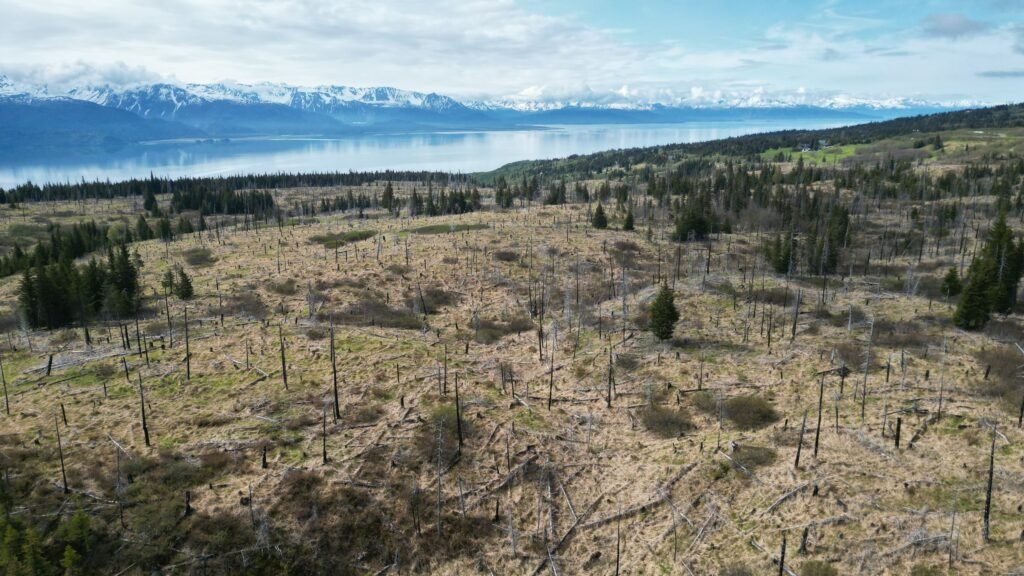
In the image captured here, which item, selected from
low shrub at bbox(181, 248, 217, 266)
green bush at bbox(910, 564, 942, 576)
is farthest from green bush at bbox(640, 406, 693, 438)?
low shrub at bbox(181, 248, 217, 266)

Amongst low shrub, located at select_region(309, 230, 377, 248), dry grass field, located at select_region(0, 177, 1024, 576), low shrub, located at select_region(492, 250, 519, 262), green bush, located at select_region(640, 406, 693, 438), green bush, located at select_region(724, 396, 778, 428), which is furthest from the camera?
low shrub, located at select_region(309, 230, 377, 248)

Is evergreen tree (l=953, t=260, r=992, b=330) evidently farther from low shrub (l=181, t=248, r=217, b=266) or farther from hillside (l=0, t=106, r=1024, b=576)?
low shrub (l=181, t=248, r=217, b=266)

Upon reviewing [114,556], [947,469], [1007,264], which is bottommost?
[114,556]

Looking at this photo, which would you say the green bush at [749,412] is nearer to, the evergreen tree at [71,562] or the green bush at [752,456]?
the green bush at [752,456]

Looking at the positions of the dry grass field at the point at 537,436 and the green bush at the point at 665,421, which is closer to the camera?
the dry grass field at the point at 537,436

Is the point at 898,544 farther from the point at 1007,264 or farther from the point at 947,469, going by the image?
the point at 1007,264

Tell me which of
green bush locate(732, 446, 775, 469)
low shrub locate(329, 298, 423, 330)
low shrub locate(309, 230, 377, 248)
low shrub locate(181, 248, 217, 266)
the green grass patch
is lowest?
green bush locate(732, 446, 775, 469)

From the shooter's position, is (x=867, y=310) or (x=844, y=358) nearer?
(x=844, y=358)

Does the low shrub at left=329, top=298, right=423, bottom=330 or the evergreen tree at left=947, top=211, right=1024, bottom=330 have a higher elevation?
the evergreen tree at left=947, top=211, right=1024, bottom=330

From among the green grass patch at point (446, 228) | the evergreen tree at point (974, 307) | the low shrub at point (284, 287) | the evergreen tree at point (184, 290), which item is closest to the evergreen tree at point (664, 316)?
the evergreen tree at point (974, 307)

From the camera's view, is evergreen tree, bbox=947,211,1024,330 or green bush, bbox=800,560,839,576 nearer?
green bush, bbox=800,560,839,576

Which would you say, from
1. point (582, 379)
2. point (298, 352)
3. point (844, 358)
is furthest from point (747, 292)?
point (298, 352)
